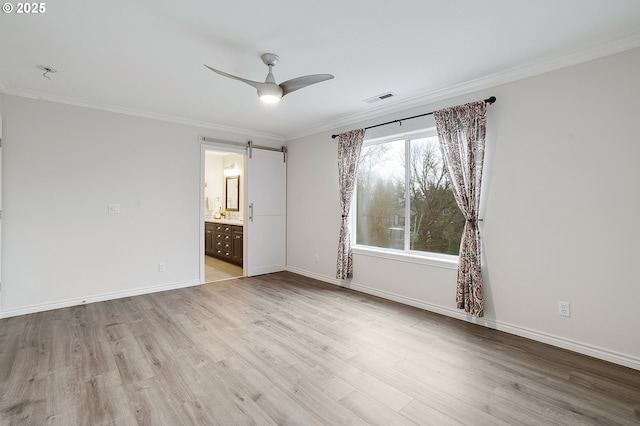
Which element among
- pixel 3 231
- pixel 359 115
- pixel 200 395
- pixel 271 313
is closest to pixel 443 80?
pixel 359 115

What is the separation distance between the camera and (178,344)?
2834 mm

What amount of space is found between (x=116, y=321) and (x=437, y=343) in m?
3.43

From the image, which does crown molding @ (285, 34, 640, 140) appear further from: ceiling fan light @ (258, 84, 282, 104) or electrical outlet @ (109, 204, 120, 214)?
electrical outlet @ (109, 204, 120, 214)

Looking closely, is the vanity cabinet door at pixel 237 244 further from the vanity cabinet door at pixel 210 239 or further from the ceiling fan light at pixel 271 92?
the ceiling fan light at pixel 271 92

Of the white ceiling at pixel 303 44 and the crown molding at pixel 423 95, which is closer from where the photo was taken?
the white ceiling at pixel 303 44

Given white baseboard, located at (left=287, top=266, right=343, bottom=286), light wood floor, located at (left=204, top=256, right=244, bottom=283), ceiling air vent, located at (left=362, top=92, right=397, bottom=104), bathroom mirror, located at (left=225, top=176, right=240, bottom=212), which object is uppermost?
ceiling air vent, located at (left=362, top=92, right=397, bottom=104)

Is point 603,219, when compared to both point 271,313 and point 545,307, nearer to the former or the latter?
point 545,307

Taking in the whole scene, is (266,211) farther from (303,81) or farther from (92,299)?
(303,81)

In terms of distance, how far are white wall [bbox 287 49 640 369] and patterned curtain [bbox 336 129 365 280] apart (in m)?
1.42

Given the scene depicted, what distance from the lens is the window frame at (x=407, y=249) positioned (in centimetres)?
367

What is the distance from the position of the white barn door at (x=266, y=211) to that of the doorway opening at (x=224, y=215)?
0.19 metres

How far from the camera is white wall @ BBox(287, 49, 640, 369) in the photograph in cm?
246

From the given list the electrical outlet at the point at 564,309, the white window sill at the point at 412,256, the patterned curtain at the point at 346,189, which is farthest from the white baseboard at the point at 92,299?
the electrical outlet at the point at 564,309

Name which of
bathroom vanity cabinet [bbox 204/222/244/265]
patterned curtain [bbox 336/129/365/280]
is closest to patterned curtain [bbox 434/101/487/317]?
patterned curtain [bbox 336/129/365/280]
